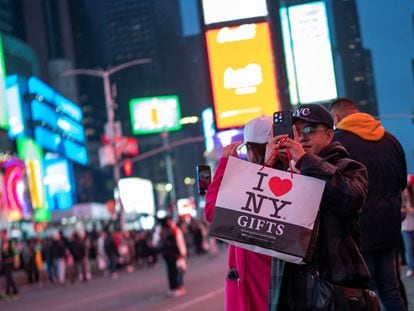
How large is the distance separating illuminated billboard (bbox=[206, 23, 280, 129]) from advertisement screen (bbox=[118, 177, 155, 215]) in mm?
70708

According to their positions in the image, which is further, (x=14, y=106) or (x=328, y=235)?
(x=14, y=106)

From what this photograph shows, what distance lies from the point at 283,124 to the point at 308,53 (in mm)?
11024

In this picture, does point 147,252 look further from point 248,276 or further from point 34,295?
point 248,276

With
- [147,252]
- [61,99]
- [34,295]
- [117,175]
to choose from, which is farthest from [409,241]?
[61,99]

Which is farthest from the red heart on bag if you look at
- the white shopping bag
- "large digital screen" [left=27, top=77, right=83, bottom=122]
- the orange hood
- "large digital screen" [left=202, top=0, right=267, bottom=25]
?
"large digital screen" [left=27, top=77, right=83, bottom=122]

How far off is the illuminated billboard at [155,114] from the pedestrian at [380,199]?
54.6 metres

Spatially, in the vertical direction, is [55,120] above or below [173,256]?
above

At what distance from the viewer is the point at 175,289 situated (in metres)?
17.7

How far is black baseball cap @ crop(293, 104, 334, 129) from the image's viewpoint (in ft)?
13.1

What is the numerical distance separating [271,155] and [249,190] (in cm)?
20

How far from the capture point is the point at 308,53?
14.6m

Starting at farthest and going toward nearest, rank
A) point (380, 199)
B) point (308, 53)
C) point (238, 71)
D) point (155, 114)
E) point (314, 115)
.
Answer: point (155, 114), point (238, 71), point (308, 53), point (380, 199), point (314, 115)

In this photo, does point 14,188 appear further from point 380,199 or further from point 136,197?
point 380,199

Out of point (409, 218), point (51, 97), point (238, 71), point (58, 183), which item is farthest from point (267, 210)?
point (51, 97)
